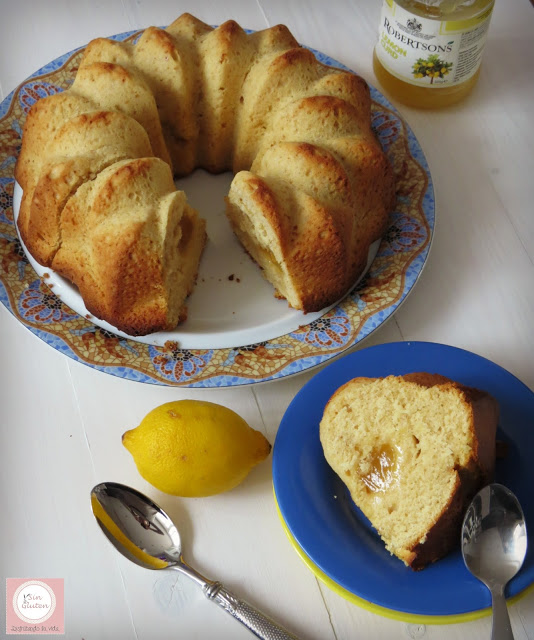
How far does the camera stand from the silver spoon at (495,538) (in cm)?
117

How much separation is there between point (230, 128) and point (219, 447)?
0.90 metres

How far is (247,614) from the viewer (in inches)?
48.8

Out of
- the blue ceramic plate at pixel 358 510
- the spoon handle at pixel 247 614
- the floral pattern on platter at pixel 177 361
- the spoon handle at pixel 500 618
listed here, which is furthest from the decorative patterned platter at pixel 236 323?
the spoon handle at pixel 500 618

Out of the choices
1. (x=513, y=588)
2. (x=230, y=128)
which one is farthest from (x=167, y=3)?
(x=513, y=588)

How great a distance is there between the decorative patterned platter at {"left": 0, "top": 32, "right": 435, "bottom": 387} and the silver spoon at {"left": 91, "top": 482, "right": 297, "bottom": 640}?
24 centimetres

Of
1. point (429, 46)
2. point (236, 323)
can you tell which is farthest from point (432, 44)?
point (236, 323)

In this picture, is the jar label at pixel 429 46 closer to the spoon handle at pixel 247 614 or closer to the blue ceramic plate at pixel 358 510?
the blue ceramic plate at pixel 358 510

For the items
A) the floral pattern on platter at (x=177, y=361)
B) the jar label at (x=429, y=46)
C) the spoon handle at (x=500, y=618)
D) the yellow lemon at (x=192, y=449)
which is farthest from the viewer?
the jar label at (x=429, y=46)

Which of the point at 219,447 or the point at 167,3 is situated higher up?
the point at 167,3

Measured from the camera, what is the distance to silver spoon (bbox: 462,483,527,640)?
3.85 ft

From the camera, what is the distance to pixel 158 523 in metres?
1.34

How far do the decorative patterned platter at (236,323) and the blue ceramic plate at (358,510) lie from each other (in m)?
0.10

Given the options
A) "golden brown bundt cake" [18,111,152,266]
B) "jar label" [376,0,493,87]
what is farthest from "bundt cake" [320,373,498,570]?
"jar label" [376,0,493,87]

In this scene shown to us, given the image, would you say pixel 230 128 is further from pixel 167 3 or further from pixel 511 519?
pixel 511 519
